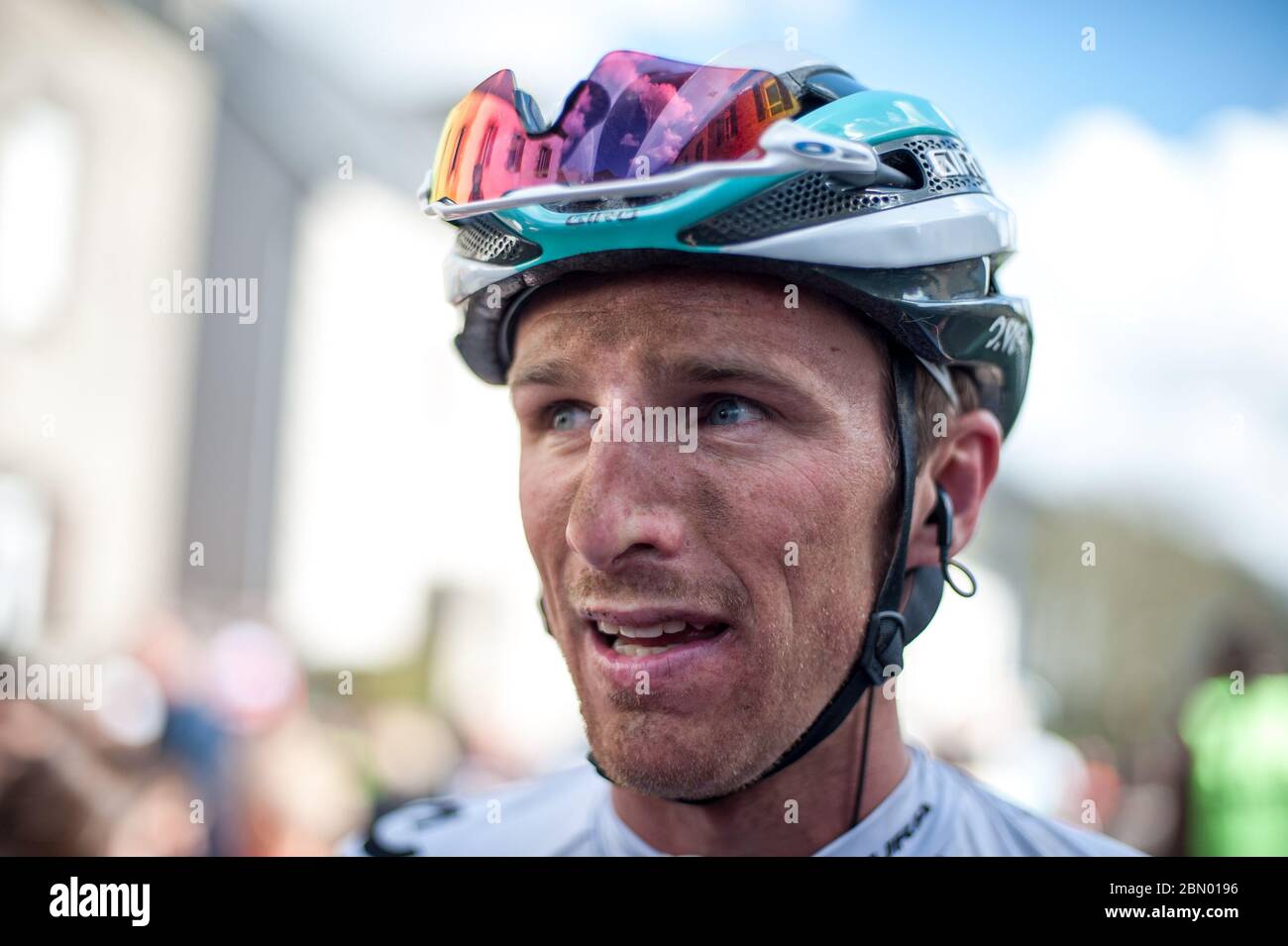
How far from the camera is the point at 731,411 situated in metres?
2.24

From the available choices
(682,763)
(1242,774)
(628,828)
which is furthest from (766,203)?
(1242,774)

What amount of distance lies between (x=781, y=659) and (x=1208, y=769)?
3912 mm

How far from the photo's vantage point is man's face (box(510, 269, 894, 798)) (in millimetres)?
2148

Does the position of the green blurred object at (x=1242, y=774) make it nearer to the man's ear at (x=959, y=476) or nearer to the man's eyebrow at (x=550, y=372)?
the man's ear at (x=959, y=476)

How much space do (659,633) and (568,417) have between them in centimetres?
56

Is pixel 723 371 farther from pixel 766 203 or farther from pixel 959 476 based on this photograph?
pixel 959 476

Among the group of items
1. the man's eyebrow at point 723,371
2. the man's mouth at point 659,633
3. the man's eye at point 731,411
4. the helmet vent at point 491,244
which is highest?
the helmet vent at point 491,244

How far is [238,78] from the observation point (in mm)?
13234

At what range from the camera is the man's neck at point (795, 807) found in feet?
7.95

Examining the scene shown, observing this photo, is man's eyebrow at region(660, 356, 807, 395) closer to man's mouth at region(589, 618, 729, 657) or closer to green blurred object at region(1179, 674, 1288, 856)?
man's mouth at region(589, 618, 729, 657)

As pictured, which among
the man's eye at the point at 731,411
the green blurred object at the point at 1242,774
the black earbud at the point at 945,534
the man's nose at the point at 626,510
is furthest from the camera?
the green blurred object at the point at 1242,774

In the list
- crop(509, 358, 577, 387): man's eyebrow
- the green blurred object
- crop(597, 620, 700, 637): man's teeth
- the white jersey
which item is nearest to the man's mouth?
crop(597, 620, 700, 637): man's teeth

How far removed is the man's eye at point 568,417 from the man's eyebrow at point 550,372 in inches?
3.4

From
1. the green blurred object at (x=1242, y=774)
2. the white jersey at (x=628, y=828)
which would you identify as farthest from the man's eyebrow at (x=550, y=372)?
the green blurred object at (x=1242, y=774)
